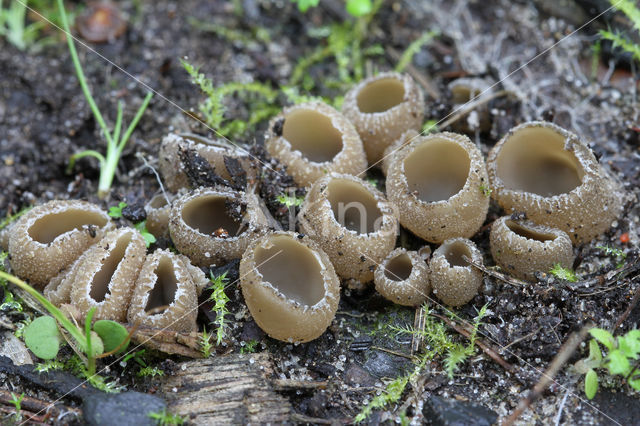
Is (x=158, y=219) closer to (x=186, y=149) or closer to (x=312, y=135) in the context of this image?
(x=186, y=149)

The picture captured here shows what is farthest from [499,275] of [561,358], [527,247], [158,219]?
[158,219]

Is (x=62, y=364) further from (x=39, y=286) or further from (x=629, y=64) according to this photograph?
(x=629, y=64)

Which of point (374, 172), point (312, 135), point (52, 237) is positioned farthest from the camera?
point (374, 172)

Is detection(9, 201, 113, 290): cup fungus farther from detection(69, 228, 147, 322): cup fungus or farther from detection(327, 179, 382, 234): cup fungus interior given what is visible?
detection(327, 179, 382, 234): cup fungus interior

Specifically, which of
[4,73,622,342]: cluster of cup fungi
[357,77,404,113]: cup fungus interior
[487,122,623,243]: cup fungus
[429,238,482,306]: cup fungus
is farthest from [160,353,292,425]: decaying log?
[357,77,404,113]: cup fungus interior

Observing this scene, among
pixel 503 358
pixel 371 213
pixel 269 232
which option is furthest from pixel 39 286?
pixel 503 358

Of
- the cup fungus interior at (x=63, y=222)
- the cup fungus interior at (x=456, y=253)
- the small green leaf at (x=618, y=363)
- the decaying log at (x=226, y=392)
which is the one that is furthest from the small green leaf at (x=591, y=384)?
the cup fungus interior at (x=63, y=222)

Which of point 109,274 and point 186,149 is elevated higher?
point 186,149
